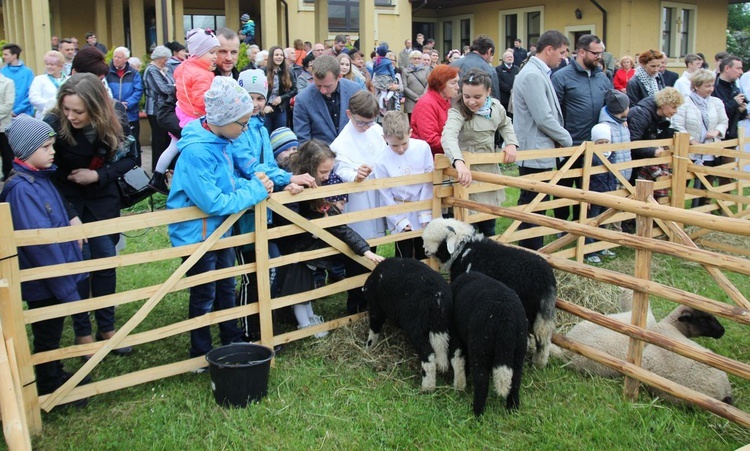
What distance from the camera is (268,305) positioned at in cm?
480

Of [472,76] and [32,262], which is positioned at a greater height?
[472,76]

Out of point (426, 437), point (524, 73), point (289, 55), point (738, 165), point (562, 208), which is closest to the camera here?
point (426, 437)

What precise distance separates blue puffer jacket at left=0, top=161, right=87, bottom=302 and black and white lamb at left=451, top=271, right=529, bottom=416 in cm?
250

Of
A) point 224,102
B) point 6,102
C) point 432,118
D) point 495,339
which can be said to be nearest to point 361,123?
point 432,118

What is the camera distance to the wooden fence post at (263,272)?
4.64m

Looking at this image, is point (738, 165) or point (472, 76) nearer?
point (472, 76)

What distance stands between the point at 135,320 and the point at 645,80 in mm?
8523

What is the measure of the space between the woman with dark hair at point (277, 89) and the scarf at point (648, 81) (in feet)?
16.9

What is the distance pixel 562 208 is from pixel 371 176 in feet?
9.16

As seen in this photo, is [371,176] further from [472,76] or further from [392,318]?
[392,318]

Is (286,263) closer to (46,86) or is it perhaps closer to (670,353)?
(670,353)

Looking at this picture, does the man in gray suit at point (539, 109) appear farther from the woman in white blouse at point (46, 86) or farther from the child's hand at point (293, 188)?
the woman in white blouse at point (46, 86)

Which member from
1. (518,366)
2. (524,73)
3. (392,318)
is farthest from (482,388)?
(524,73)

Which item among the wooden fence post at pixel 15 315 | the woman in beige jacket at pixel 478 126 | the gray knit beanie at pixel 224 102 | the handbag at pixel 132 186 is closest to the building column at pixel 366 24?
the woman in beige jacket at pixel 478 126
